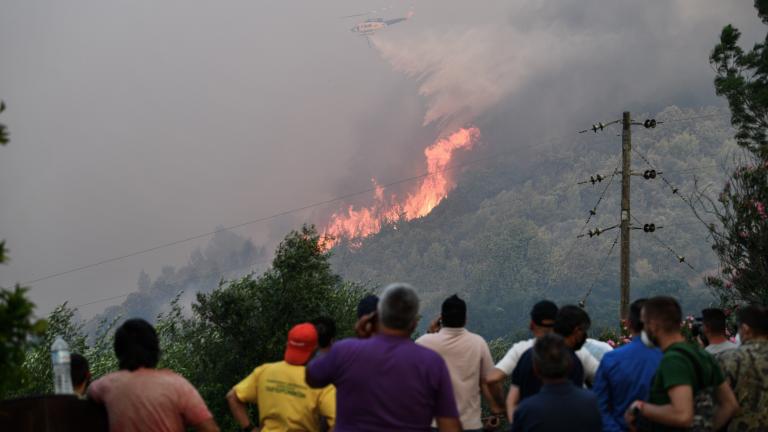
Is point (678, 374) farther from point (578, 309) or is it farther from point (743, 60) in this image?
point (743, 60)

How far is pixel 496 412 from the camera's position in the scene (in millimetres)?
8430

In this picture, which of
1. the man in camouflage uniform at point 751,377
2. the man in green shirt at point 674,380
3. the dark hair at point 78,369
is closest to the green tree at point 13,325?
the dark hair at point 78,369

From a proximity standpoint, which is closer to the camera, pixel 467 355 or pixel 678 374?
pixel 678 374

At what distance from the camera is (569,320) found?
23.8 feet

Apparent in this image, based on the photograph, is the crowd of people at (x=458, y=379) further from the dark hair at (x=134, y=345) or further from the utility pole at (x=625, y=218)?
the utility pole at (x=625, y=218)

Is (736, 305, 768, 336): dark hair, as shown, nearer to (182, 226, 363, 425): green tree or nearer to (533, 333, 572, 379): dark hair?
(533, 333, 572, 379): dark hair

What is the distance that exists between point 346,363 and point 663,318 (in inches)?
87.8

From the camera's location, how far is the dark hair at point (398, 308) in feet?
18.4

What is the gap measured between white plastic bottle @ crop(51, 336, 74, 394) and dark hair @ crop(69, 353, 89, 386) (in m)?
0.61

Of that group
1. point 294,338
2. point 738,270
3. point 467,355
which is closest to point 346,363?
point 294,338

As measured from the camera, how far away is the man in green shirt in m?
6.05

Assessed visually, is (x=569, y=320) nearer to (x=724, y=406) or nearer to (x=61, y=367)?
(x=724, y=406)

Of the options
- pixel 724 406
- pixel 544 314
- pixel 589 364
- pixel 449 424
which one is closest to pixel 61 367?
pixel 449 424

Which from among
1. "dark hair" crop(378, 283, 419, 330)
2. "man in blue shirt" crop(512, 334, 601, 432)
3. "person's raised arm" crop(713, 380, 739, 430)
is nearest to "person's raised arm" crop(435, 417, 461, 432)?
"man in blue shirt" crop(512, 334, 601, 432)
